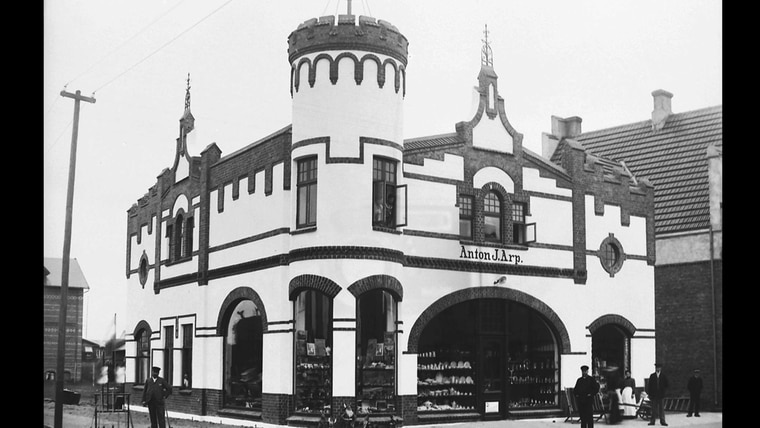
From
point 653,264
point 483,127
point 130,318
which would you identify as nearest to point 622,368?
point 653,264

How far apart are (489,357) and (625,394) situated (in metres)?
3.85

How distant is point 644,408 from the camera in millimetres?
24062

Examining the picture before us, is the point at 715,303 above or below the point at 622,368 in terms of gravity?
above

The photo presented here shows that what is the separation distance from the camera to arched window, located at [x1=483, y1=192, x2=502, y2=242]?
23.9m

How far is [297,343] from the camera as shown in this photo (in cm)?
2097

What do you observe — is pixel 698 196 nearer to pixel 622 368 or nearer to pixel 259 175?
pixel 622 368

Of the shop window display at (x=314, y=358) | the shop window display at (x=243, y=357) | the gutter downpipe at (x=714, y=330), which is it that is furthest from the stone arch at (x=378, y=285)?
the gutter downpipe at (x=714, y=330)

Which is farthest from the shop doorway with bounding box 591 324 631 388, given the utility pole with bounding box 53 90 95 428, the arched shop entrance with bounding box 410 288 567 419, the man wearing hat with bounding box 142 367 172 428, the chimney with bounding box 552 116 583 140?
the utility pole with bounding box 53 90 95 428

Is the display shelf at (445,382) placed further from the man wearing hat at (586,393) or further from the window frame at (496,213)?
the man wearing hat at (586,393)

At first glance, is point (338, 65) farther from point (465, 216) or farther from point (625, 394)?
point (625, 394)

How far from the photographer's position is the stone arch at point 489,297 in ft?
72.9

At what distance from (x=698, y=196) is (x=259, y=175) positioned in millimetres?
Result: 10954

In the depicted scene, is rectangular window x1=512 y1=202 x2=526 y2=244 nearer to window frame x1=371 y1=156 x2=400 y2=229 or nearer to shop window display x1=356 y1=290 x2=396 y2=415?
window frame x1=371 y1=156 x2=400 y2=229

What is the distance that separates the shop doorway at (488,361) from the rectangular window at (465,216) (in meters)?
1.67
